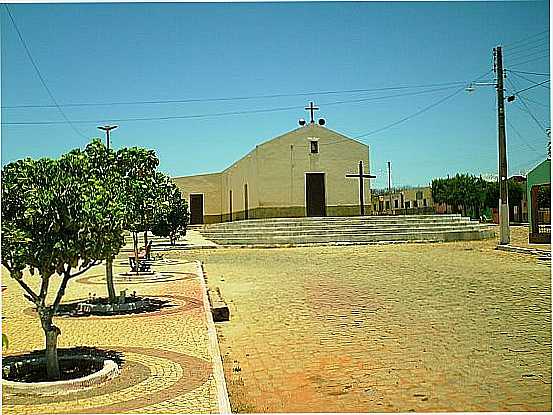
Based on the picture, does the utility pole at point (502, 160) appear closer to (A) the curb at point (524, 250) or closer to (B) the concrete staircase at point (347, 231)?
(A) the curb at point (524, 250)

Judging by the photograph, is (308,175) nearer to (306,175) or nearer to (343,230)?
(306,175)

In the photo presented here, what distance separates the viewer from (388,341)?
7.33m

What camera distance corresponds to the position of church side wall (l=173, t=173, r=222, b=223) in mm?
47281

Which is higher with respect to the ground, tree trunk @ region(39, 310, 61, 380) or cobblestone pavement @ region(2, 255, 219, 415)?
tree trunk @ region(39, 310, 61, 380)

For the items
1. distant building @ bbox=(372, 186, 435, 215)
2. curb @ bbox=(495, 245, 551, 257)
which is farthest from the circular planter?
distant building @ bbox=(372, 186, 435, 215)

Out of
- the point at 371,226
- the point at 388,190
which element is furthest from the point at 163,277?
the point at 388,190

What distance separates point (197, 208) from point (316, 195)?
1318cm

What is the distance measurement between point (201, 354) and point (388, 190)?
215 feet

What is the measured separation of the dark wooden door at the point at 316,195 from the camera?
36.3 meters

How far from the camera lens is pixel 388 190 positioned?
7106cm

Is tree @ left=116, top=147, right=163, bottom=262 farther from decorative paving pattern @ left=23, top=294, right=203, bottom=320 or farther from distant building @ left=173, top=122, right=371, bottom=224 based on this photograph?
distant building @ left=173, top=122, right=371, bottom=224

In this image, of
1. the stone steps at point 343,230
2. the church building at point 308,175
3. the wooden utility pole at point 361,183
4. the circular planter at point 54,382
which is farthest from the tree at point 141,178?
the wooden utility pole at point 361,183

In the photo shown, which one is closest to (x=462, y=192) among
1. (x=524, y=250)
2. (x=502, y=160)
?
(x=502, y=160)

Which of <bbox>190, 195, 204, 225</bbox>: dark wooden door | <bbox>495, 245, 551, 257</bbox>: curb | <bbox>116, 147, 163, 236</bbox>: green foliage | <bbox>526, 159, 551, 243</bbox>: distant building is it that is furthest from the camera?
<bbox>190, 195, 204, 225</bbox>: dark wooden door
